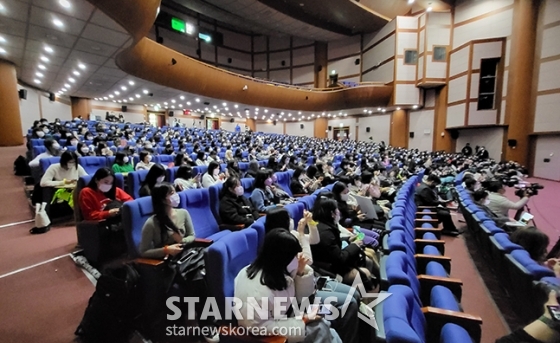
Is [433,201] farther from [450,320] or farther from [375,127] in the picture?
[375,127]

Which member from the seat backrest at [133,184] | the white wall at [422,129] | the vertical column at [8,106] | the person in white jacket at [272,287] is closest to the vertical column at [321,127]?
the white wall at [422,129]

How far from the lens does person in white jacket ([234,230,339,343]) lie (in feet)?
3.90

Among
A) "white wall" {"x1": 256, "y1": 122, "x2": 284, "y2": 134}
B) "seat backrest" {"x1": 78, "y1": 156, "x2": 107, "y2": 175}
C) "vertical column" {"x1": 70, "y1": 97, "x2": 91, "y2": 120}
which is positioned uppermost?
"vertical column" {"x1": 70, "y1": 97, "x2": 91, "y2": 120}

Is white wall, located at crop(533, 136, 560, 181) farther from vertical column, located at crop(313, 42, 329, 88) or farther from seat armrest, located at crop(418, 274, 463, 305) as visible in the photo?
vertical column, located at crop(313, 42, 329, 88)

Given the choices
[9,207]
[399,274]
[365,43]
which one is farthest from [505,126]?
[9,207]

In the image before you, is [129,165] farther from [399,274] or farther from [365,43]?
[365,43]

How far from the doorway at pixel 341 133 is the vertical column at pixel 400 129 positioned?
4.56 meters

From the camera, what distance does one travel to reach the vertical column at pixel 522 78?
34.9 ft

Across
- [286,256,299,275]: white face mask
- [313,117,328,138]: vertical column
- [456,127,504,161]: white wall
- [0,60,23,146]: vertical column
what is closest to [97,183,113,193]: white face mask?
[286,256,299,275]: white face mask

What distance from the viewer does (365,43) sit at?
759 inches

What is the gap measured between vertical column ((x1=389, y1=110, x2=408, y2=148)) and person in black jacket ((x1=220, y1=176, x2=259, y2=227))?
52.1ft

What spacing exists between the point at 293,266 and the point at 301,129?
78.1 feet

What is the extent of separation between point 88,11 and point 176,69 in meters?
6.55

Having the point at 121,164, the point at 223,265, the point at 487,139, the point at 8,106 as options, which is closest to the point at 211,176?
the point at 121,164
